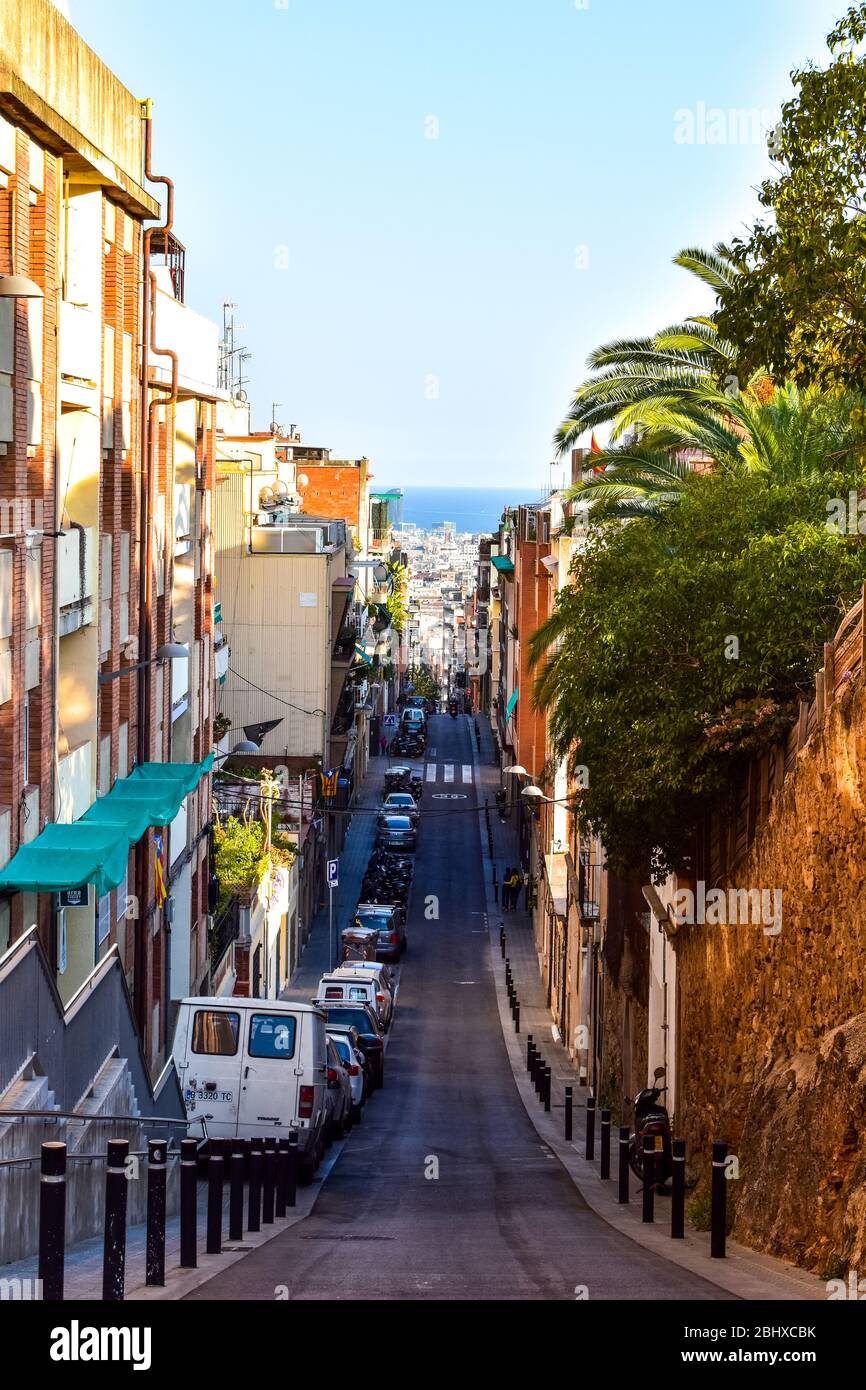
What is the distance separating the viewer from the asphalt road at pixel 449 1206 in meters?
11.0

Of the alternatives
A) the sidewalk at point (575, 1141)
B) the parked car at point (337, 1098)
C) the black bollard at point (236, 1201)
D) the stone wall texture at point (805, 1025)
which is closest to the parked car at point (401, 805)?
the sidewalk at point (575, 1141)

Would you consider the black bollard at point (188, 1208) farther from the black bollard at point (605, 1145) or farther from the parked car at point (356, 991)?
the parked car at point (356, 991)

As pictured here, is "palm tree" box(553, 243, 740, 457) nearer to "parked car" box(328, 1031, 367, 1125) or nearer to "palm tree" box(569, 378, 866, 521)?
"palm tree" box(569, 378, 866, 521)

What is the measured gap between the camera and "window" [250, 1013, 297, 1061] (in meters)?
21.3

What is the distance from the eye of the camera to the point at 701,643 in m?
19.1

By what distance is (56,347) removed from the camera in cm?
1825

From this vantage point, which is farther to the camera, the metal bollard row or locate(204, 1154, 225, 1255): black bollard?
locate(204, 1154, 225, 1255): black bollard

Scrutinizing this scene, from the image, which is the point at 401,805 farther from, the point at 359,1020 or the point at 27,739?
the point at 27,739

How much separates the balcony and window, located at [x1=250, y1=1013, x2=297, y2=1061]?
205 inches

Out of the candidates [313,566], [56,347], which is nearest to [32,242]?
[56,347]

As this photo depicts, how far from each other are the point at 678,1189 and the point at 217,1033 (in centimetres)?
754

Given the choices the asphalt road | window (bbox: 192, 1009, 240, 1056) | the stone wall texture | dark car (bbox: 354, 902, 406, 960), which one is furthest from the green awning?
dark car (bbox: 354, 902, 406, 960)

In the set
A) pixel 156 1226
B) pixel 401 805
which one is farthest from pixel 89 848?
pixel 401 805
